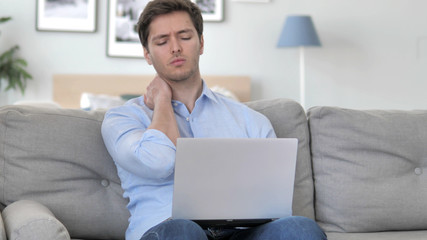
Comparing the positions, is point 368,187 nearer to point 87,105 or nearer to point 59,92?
point 87,105

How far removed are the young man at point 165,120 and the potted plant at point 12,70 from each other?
3.41m

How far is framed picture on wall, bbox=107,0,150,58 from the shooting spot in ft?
17.5

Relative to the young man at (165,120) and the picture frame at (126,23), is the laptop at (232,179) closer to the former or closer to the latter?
the young man at (165,120)

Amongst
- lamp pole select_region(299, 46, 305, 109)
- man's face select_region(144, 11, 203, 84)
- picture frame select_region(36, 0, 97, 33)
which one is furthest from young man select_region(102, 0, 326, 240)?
picture frame select_region(36, 0, 97, 33)

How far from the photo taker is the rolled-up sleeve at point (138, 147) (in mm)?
1680

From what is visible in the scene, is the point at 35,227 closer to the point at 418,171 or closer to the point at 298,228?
the point at 298,228

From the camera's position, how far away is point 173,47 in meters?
1.95

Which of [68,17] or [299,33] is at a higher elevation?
[68,17]

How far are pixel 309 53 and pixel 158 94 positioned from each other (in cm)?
368

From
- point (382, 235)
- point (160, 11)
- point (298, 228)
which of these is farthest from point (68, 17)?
→ point (298, 228)

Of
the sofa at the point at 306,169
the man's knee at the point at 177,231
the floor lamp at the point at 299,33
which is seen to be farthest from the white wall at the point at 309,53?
the man's knee at the point at 177,231

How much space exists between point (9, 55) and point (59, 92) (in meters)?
0.55

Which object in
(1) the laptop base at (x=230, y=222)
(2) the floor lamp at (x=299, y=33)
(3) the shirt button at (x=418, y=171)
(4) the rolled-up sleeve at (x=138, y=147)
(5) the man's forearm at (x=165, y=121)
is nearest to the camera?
(1) the laptop base at (x=230, y=222)

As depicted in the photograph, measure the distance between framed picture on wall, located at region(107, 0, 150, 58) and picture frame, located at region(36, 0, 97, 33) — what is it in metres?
0.16
